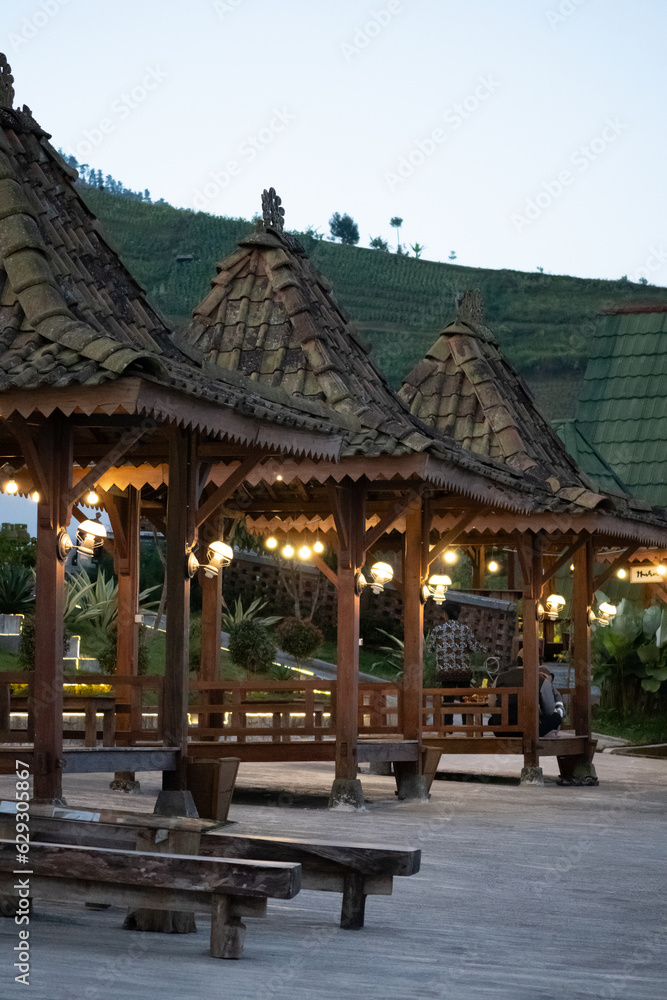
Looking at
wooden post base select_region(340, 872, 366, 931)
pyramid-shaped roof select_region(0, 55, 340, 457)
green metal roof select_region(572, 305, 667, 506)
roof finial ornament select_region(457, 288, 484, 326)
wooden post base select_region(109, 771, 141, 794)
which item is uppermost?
green metal roof select_region(572, 305, 667, 506)

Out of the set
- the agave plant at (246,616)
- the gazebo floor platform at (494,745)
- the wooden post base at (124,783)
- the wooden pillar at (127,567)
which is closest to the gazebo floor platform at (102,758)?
the wooden pillar at (127,567)

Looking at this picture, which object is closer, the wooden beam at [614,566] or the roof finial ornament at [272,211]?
the roof finial ornament at [272,211]

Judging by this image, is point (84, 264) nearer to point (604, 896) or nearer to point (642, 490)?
point (604, 896)

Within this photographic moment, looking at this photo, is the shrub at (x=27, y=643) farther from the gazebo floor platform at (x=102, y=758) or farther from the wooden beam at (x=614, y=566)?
the gazebo floor platform at (x=102, y=758)

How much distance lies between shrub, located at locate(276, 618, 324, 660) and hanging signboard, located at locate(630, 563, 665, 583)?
7364mm

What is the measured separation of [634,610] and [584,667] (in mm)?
9299

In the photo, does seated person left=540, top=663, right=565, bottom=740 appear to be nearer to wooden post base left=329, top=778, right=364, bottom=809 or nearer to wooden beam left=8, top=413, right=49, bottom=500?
wooden post base left=329, top=778, right=364, bottom=809

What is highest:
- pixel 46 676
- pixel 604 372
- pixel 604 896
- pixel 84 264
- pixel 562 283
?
pixel 562 283

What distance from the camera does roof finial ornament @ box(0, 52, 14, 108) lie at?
10.8m

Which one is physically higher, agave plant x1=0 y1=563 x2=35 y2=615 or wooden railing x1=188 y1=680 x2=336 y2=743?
agave plant x1=0 y1=563 x2=35 y2=615

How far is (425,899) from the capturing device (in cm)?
764

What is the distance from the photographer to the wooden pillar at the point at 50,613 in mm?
9211

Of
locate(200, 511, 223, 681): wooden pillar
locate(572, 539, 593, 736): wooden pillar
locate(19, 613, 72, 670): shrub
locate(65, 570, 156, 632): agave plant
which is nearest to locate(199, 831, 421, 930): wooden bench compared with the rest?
locate(200, 511, 223, 681): wooden pillar

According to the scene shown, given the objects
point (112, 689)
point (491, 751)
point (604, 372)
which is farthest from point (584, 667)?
point (604, 372)
